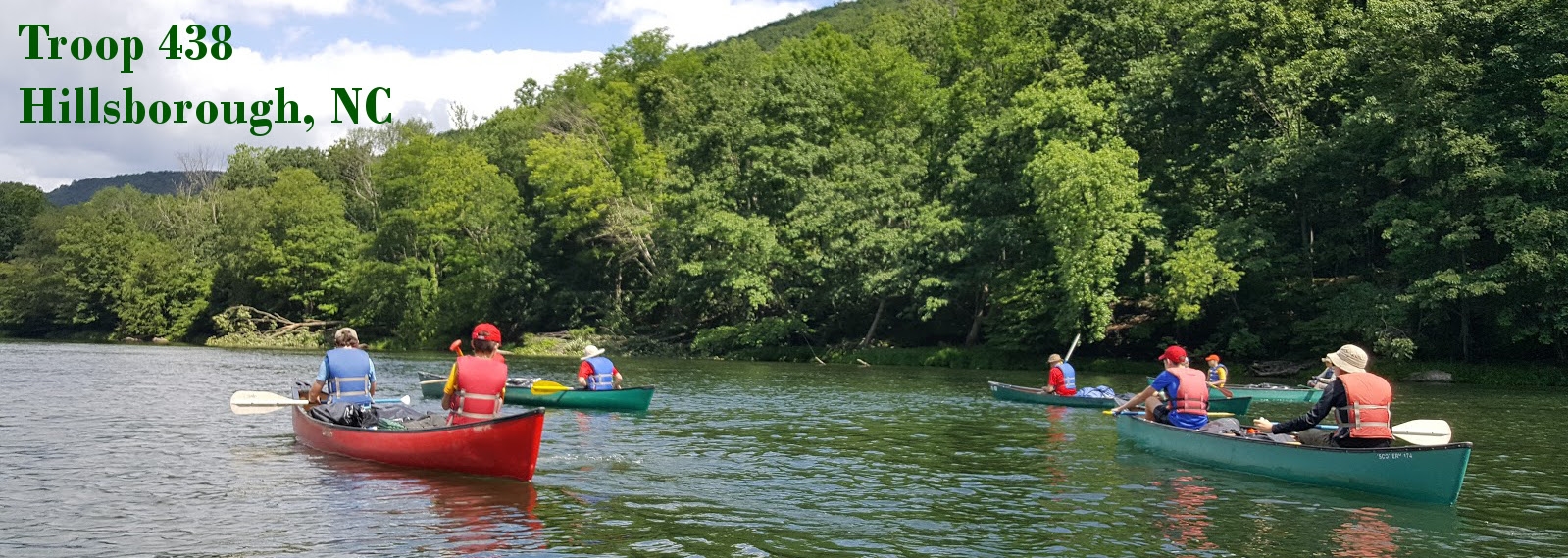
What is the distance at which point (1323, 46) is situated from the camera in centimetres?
4434

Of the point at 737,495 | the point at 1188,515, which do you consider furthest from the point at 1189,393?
the point at 737,495

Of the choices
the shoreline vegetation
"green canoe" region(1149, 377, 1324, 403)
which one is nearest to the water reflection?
"green canoe" region(1149, 377, 1324, 403)

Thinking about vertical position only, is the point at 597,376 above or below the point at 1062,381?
above

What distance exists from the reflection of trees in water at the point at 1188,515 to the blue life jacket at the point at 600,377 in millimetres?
12906

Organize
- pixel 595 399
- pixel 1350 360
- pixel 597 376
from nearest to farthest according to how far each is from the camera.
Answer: pixel 1350 360
pixel 595 399
pixel 597 376

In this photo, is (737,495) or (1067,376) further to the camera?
(1067,376)

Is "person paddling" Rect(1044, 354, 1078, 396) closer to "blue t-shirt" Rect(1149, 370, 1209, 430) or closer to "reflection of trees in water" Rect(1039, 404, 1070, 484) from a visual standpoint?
"reflection of trees in water" Rect(1039, 404, 1070, 484)

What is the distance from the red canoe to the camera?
46.9 feet

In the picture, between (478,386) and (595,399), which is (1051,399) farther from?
(478,386)

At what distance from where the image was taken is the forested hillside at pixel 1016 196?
1474 inches

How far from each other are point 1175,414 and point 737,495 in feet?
24.1

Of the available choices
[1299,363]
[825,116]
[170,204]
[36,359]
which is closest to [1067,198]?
[1299,363]

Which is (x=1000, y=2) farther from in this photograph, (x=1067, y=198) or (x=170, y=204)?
(x=170, y=204)

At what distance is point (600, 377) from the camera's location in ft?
85.3
